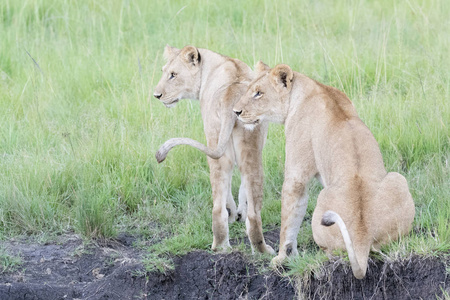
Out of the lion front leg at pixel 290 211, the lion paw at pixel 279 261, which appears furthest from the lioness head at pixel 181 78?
the lion paw at pixel 279 261

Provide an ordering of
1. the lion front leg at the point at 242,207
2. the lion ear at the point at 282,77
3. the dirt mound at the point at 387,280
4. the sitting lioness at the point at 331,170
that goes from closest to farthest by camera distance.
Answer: the sitting lioness at the point at 331,170, the dirt mound at the point at 387,280, the lion ear at the point at 282,77, the lion front leg at the point at 242,207

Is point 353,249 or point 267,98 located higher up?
point 267,98

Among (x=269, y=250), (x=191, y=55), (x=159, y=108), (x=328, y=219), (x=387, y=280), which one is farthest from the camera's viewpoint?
(x=159, y=108)

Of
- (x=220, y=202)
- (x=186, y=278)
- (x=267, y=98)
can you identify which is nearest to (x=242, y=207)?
(x=220, y=202)

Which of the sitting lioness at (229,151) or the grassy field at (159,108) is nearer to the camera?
the sitting lioness at (229,151)

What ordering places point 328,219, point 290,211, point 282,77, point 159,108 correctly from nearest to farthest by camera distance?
point 328,219 < point 290,211 < point 282,77 < point 159,108

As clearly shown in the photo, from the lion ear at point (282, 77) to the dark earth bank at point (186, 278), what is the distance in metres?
0.99

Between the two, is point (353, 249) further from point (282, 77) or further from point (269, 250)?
point (282, 77)

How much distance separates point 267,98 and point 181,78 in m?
0.84

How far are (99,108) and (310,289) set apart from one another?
292cm

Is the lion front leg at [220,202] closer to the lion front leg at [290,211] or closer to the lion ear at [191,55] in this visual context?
the lion front leg at [290,211]

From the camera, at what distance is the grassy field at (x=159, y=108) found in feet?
15.4

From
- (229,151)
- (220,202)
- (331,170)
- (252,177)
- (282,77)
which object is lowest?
(220,202)

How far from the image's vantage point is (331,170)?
3656 millimetres
